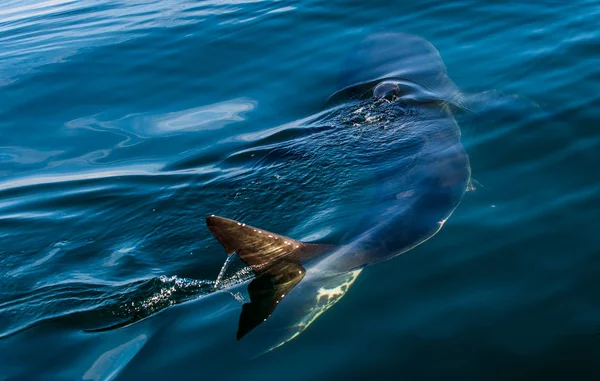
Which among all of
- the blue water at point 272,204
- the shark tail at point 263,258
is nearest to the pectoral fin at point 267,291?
the shark tail at point 263,258

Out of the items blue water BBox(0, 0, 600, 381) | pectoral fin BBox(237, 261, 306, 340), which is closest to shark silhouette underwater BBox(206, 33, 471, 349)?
pectoral fin BBox(237, 261, 306, 340)

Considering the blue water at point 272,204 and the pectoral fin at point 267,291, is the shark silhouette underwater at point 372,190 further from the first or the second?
the blue water at point 272,204

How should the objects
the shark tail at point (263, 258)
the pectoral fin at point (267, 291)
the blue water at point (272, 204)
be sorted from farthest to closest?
the shark tail at point (263, 258)
the pectoral fin at point (267, 291)
the blue water at point (272, 204)

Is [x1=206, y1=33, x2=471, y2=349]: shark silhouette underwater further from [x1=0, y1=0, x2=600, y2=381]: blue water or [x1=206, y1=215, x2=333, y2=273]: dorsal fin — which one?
[x1=0, y1=0, x2=600, y2=381]: blue water

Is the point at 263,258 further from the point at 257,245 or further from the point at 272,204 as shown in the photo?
the point at 272,204

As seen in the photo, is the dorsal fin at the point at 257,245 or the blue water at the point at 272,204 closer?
the blue water at the point at 272,204

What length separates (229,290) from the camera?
504 centimetres

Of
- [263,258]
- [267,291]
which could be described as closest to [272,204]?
[263,258]

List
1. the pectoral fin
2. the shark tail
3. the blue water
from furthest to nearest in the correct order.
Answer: the shark tail → the pectoral fin → the blue water

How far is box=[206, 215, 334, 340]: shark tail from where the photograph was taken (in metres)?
4.74

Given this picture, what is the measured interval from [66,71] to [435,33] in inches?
234

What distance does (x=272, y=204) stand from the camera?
6344 mm

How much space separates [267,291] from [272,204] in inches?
58.5

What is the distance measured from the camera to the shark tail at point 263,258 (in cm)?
474
